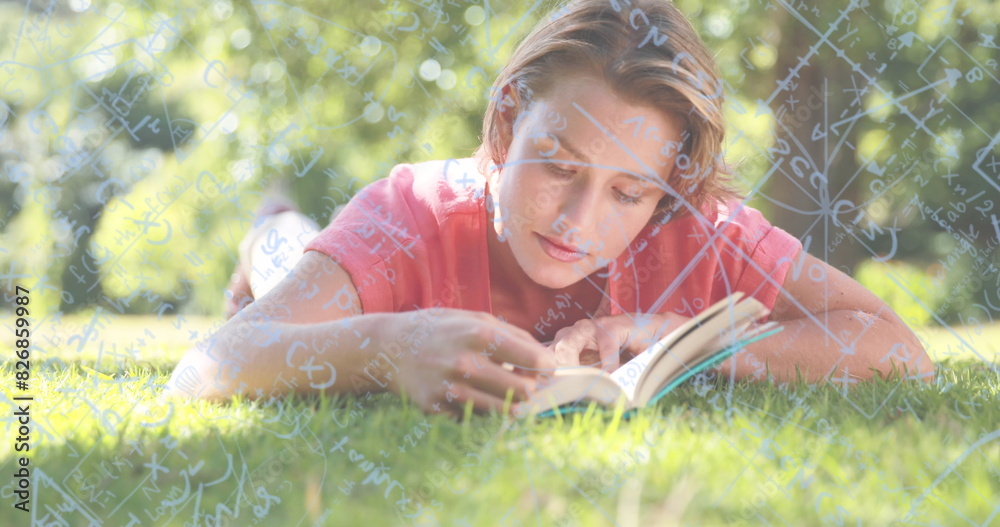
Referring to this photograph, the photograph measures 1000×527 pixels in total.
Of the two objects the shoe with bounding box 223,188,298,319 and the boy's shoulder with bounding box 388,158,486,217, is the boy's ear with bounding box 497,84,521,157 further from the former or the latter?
the shoe with bounding box 223,188,298,319

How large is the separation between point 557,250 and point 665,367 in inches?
14.8

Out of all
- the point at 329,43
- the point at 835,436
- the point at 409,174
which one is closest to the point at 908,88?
the point at 329,43

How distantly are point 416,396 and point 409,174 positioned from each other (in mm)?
802

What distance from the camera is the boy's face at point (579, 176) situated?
1.45 meters

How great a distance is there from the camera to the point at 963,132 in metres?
4.48

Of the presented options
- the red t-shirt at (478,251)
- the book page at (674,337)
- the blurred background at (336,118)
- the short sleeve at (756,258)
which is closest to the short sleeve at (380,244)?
the red t-shirt at (478,251)

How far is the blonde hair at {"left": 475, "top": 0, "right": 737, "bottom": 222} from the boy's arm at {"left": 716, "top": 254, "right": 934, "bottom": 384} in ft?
1.12

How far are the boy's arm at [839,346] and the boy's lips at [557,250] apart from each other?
397 millimetres

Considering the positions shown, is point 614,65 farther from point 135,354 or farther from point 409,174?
point 135,354

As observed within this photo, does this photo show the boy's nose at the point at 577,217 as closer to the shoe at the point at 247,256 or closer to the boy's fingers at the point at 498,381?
the boy's fingers at the point at 498,381

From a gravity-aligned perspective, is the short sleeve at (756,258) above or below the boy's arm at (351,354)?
above

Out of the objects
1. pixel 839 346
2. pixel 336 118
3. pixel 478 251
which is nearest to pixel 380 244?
pixel 478 251

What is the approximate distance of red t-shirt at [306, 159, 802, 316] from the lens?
1.73m

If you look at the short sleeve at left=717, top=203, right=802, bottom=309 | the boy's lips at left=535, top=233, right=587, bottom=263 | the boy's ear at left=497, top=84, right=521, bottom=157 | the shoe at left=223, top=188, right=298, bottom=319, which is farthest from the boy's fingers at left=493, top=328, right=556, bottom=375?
the shoe at left=223, top=188, right=298, bottom=319
